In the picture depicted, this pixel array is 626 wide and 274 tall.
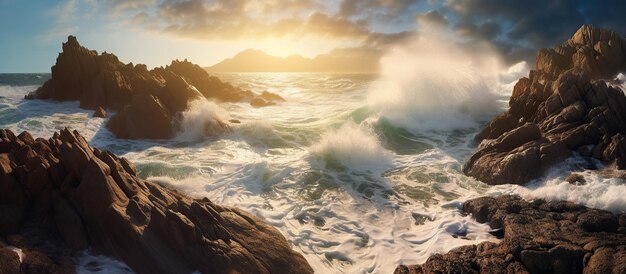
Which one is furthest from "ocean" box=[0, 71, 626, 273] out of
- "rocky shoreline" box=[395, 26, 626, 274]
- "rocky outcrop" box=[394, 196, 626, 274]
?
"rocky outcrop" box=[394, 196, 626, 274]

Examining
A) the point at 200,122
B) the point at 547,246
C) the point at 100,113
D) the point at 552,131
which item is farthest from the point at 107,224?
the point at 100,113

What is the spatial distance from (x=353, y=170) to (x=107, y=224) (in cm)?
1053

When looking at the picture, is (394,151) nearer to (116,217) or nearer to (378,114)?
(378,114)

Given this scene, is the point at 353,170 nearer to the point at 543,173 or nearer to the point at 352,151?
the point at 352,151

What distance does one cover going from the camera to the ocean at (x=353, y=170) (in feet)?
34.2

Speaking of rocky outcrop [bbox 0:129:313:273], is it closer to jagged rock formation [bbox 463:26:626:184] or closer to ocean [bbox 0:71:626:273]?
ocean [bbox 0:71:626:273]

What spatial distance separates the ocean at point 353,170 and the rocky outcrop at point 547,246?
0.90 meters

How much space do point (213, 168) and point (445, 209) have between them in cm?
967

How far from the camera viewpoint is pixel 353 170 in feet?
54.0

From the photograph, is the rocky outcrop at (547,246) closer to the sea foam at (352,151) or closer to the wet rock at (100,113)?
the sea foam at (352,151)

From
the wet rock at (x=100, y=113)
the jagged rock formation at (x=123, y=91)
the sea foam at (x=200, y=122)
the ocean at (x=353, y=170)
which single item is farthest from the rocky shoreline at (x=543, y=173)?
the wet rock at (x=100, y=113)

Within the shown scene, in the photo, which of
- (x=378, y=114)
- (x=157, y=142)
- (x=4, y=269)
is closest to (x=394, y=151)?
(x=378, y=114)

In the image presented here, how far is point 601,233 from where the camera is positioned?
8.60 metres

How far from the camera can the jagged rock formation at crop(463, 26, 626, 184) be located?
44.8 feet
